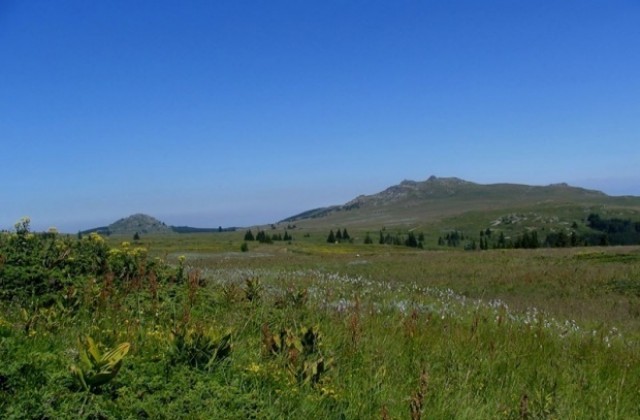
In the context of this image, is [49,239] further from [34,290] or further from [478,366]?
[478,366]

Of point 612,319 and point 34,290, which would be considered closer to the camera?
point 34,290

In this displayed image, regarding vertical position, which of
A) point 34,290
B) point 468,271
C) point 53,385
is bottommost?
point 468,271

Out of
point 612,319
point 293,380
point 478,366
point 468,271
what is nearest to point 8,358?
point 293,380

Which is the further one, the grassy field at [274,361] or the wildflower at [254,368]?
the wildflower at [254,368]

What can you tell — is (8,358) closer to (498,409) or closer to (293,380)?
(293,380)

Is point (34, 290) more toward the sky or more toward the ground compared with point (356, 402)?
more toward the sky

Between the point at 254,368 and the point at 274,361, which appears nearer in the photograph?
the point at 254,368

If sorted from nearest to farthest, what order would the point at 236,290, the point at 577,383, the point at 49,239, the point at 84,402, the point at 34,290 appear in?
the point at 84,402
the point at 577,383
the point at 34,290
the point at 236,290
the point at 49,239

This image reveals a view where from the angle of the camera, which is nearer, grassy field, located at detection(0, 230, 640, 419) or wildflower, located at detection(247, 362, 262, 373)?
grassy field, located at detection(0, 230, 640, 419)

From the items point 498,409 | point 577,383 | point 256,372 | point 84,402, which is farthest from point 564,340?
point 84,402

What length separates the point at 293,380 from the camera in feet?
13.6

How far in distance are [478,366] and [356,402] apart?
5.87 ft

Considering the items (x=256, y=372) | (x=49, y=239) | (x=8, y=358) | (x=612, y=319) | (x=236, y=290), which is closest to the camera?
(x=8, y=358)

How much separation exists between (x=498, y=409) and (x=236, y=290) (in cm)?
362
